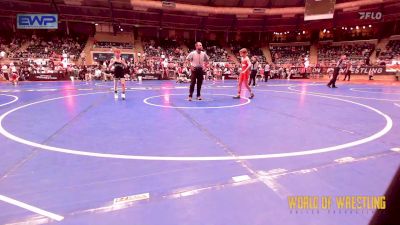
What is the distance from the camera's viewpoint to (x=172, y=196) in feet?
8.75

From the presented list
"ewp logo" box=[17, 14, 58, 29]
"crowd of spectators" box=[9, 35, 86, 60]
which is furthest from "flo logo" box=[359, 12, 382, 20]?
"ewp logo" box=[17, 14, 58, 29]

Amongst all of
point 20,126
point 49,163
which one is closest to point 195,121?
point 49,163

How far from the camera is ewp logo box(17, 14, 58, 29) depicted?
2969 cm

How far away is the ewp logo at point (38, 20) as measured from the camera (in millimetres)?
29688

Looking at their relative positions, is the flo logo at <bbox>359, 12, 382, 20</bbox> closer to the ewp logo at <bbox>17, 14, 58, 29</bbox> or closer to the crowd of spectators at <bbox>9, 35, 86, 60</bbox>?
the crowd of spectators at <bbox>9, 35, 86, 60</bbox>

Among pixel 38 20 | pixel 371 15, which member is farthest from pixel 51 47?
pixel 371 15

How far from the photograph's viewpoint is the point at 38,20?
98.0 ft

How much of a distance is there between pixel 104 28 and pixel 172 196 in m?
38.3

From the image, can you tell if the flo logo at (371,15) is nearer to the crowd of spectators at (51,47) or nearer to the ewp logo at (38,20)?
the crowd of spectators at (51,47)

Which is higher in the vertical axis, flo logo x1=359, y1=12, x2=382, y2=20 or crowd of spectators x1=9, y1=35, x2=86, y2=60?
flo logo x1=359, y1=12, x2=382, y2=20

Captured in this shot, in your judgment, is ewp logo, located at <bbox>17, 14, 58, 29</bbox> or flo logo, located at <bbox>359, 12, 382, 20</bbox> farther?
flo logo, located at <bbox>359, 12, 382, 20</bbox>

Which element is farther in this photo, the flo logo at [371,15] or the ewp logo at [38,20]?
the flo logo at [371,15]

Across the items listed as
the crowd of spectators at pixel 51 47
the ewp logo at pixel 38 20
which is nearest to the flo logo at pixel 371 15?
the crowd of spectators at pixel 51 47

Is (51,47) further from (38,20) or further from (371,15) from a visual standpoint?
(371,15)
